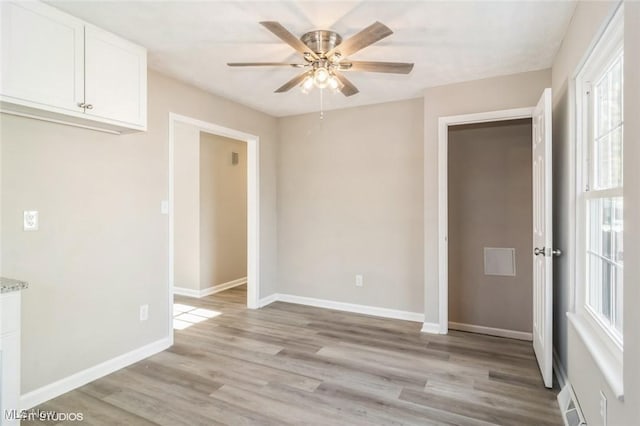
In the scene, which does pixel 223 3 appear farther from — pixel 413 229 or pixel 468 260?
pixel 468 260

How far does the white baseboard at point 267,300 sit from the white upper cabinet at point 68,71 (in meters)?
2.72

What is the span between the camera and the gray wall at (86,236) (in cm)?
224

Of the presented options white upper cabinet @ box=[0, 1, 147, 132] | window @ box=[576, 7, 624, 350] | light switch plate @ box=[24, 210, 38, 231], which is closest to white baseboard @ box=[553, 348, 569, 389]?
window @ box=[576, 7, 624, 350]

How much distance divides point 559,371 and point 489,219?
1978 millimetres

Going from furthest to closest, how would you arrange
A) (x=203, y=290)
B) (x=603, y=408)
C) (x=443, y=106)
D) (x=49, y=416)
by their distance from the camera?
(x=203, y=290)
(x=443, y=106)
(x=49, y=416)
(x=603, y=408)

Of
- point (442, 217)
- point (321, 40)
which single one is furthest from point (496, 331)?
point (321, 40)

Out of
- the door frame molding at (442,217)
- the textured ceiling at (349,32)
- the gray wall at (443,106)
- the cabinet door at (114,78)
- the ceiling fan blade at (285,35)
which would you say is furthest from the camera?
the door frame molding at (442,217)

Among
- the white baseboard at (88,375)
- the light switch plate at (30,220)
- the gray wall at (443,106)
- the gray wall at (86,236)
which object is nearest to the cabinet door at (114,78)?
the gray wall at (86,236)

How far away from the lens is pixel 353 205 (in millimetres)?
4367

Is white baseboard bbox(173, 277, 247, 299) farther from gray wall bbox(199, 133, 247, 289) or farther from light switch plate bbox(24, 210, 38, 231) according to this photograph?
light switch plate bbox(24, 210, 38, 231)

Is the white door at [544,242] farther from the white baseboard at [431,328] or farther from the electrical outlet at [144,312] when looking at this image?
the electrical outlet at [144,312]

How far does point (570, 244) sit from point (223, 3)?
2.72 metres

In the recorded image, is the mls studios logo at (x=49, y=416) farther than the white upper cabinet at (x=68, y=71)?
Yes

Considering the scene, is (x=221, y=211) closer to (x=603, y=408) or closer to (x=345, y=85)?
(x=345, y=85)
